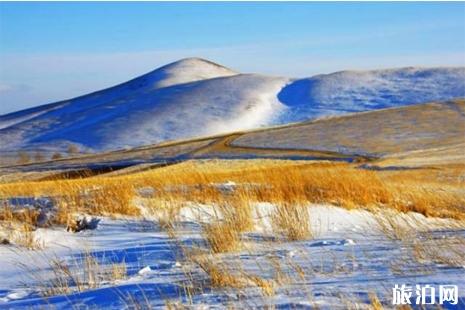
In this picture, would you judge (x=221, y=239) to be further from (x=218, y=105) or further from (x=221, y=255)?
(x=218, y=105)

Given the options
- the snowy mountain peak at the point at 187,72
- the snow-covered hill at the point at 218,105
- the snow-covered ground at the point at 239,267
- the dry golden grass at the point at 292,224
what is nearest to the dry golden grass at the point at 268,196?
the dry golden grass at the point at 292,224

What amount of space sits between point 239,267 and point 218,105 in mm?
114900

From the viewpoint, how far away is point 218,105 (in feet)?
393

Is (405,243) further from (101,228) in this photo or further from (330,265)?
(101,228)

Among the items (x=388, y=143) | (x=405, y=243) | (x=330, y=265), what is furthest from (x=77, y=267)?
(x=388, y=143)

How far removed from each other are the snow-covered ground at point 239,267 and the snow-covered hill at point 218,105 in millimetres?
92756

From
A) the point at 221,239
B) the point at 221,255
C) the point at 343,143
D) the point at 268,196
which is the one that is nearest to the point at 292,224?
the point at 221,239

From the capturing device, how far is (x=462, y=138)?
54.5 metres

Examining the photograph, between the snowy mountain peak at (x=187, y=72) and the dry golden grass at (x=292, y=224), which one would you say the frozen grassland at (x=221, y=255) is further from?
the snowy mountain peak at (x=187, y=72)

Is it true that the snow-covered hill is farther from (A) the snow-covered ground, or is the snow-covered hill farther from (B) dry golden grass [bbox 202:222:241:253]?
(B) dry golden grass [bbox 202:222:241:253]

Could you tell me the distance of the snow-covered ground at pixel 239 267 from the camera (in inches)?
177

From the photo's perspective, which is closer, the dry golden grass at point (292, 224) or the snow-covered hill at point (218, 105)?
the dry golden grass at point (292, 224)

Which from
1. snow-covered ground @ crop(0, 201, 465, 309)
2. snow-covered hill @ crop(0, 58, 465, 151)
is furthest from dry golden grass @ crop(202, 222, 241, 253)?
snow-covered hill @ crop(0, 58, 465, 151)

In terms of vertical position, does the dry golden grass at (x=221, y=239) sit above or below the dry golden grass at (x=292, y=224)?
above
